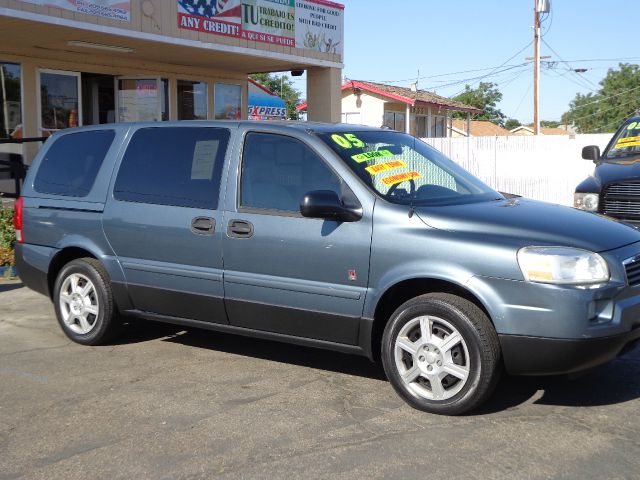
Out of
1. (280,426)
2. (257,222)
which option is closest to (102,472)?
(280,426)

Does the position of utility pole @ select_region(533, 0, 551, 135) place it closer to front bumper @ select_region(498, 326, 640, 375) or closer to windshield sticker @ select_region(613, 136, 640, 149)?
windshield sticker @ select_region(613, 136, 640, 149)

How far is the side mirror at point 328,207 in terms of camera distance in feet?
15.6

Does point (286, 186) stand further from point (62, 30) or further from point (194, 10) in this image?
point (194, 10)

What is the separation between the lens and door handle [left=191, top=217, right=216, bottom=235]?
540 cm

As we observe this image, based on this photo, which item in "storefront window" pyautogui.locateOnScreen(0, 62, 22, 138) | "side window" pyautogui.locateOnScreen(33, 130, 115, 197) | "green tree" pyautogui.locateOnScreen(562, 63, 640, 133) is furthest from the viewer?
"green tree" pyautogui.locateOnScreen(562, 63, 640, 133)

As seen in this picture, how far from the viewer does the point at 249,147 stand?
543cm

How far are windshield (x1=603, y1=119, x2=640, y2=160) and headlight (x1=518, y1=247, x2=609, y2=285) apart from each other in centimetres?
509

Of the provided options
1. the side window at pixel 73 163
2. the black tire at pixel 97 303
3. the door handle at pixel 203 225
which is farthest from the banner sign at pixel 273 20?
the door handle at pixel 203 225

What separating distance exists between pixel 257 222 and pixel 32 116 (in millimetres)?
10436

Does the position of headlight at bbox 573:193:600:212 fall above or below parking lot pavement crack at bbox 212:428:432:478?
above

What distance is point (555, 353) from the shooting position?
425 centimetres

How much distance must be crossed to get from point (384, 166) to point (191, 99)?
42.2 feet

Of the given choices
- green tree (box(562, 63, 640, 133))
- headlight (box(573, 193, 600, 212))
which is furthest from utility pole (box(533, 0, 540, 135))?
green tree (box(562, 63, 640, 133))

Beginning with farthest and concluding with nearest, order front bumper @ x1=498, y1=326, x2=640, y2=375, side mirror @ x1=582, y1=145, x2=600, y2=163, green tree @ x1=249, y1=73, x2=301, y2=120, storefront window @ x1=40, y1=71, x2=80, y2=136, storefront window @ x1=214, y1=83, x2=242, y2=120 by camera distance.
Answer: green tree @ x1=249, y1=73, x2=301, y2=120
storefront window @ x1=214, y1=83, x2=242, y2=120
storefront window @ x1=40, y1=71, x2=80, y2=136
side mirror @ x1=582, y1=145, x2=600, y2=163
front bumper @ x1=498, y1=326, x2=640, y2=375
